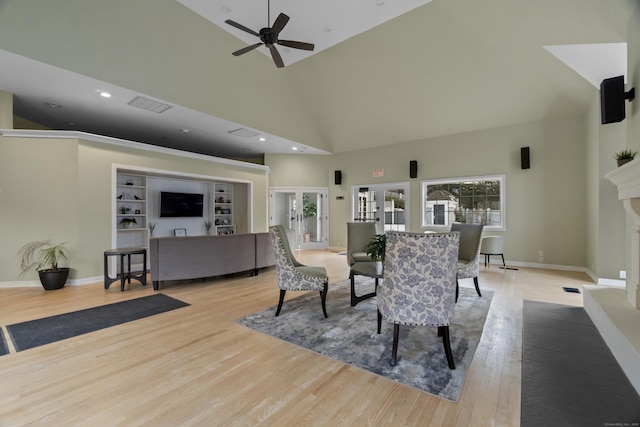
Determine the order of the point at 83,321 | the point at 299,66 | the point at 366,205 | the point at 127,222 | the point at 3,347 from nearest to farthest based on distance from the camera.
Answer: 1. the point at 3,347
2. the point at 83,321
3. the point at 299,66
4. the point at 127,222
5. the point at 366,205

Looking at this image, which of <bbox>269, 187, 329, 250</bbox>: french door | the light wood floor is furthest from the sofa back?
<bbox>269, 187, 329, 250</bbox>: french door

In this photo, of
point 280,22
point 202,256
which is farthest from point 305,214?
point 280,22

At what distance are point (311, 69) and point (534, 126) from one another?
4.98m

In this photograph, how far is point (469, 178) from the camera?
6504mm

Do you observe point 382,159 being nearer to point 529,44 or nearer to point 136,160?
point 529,44

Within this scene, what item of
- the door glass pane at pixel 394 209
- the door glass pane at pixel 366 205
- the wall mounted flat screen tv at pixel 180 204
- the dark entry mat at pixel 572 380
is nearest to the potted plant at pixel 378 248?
the dark entry mat at pixel 572 380

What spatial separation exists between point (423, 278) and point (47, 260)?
5.67 meters

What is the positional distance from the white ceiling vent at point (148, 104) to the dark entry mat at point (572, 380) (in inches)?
240

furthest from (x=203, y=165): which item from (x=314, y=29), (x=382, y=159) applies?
(x=382, y=159)

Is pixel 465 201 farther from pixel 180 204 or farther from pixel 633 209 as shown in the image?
pixel 180 204

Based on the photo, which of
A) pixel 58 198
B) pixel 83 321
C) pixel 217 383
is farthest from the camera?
pixel 58 198

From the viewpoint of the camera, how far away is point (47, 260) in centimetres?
434

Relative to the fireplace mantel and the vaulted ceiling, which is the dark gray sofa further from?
the fireplace mantel

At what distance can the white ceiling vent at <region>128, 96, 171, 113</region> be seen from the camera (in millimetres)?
4673
